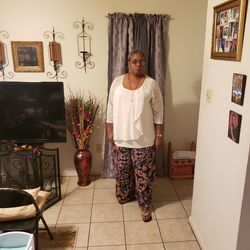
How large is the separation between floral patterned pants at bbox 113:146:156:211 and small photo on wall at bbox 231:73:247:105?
1060mm

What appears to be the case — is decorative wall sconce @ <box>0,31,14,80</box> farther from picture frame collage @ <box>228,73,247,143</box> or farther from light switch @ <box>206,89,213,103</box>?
picture frame collage @ <box>228,73,247,143</box>

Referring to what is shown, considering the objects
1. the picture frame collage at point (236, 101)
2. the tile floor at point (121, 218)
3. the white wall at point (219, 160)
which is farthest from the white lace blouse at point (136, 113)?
the picture frame collage at point (236, 101)

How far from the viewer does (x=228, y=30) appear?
5.27 ft

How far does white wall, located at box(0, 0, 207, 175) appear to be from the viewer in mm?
2861

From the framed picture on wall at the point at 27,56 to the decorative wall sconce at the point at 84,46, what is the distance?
0.41 meters

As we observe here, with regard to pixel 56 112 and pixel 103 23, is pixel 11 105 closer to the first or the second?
pixel 56 112

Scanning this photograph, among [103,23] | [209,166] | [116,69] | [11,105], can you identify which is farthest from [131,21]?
[209,166]

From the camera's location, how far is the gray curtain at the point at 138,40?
2.87 metres

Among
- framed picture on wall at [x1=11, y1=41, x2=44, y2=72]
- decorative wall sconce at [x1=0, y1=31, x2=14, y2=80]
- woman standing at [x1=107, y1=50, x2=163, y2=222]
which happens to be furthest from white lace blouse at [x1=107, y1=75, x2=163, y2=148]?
decorative wall sconce at [x1=0, y1=31, x2=14, y2=80]

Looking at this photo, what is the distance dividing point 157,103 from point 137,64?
0.38 m

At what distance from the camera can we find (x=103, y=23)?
9.59ft

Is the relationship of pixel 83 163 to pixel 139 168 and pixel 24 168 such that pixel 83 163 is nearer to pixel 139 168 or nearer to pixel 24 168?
pixel 24 168

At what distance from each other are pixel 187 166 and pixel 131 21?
1792 mm

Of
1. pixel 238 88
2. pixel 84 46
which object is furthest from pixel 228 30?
pixel 84 46
